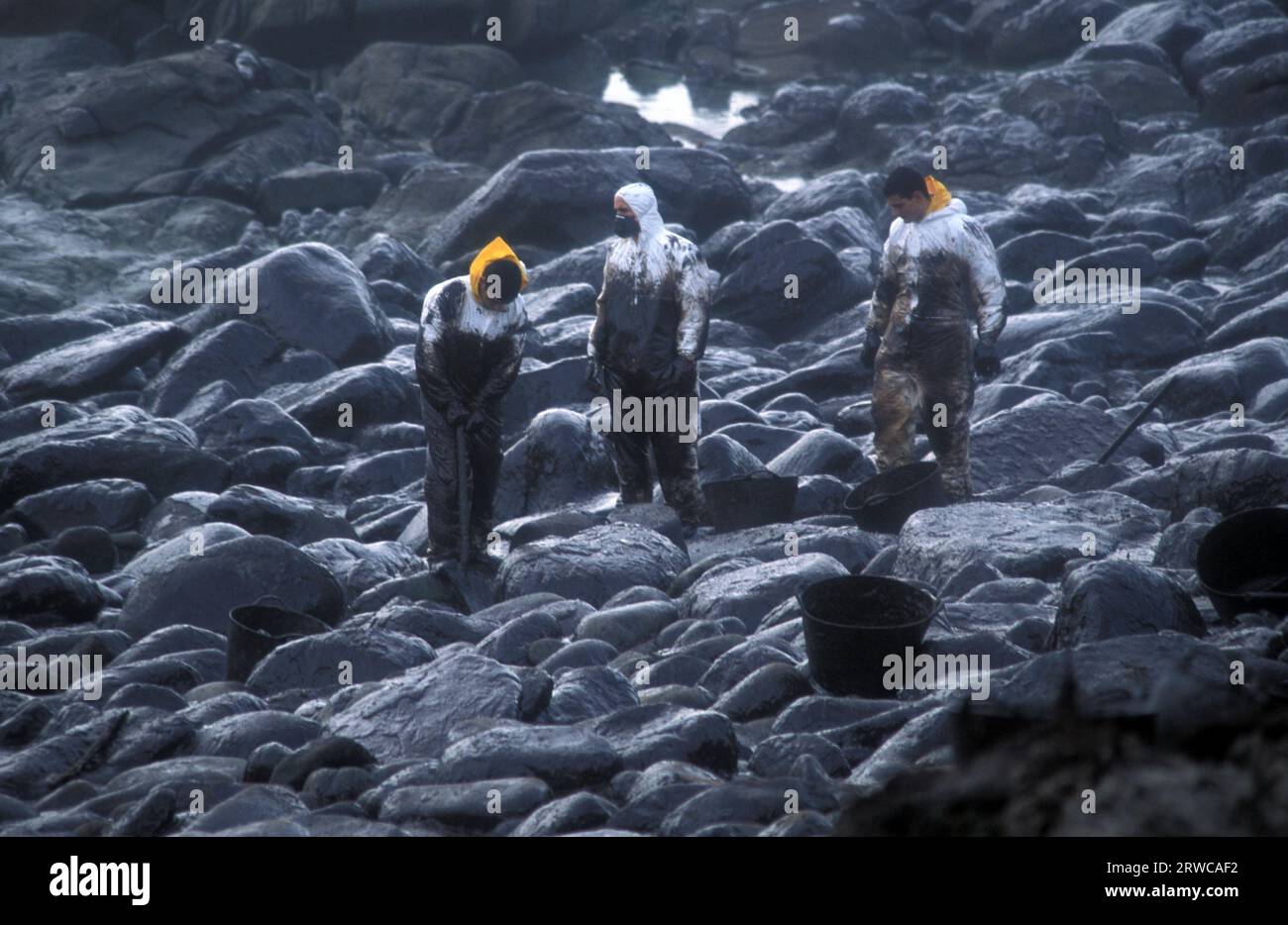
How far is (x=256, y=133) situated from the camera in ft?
74.5

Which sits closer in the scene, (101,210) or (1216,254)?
(1216,254)

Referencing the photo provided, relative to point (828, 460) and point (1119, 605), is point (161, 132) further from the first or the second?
point (1119, 605)

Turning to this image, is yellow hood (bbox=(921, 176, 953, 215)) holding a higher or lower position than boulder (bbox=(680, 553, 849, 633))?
higher

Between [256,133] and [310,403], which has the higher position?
[256,133]

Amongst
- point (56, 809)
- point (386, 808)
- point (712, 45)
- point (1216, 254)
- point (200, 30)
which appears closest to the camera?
point (386, 808)

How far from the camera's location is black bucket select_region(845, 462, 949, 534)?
30.5 feet

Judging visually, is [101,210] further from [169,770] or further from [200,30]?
[169,770]

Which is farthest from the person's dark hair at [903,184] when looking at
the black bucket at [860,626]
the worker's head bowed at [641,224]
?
the black bucket at [860,626]

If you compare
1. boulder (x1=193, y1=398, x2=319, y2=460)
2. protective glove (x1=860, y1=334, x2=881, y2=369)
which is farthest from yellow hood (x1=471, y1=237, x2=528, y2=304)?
boulder (x1=193, y1=398, x2=319, y2=460)

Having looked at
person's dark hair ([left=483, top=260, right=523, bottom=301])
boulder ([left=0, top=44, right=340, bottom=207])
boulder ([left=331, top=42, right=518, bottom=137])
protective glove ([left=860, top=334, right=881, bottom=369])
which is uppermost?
boulder ([left=331, top=42, right=518, bottom=137])

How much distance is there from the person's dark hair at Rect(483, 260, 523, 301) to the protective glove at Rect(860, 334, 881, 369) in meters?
2.24

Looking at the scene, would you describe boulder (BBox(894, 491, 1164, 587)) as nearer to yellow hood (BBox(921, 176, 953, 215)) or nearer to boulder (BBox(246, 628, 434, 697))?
yellow hood (BBox(921, 176, 953, 215))
